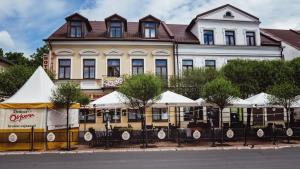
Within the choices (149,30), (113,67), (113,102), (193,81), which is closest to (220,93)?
(113,102)

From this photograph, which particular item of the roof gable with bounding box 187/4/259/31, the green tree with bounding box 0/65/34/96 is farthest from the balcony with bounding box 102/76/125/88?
the roof gable with bounding box 187/4/259/31

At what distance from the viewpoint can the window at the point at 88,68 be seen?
27781 mm

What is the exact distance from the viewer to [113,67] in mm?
28188

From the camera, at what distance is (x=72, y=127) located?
714 inches

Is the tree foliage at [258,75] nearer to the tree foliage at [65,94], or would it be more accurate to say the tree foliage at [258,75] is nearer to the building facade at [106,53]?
the building facade at [106,53]

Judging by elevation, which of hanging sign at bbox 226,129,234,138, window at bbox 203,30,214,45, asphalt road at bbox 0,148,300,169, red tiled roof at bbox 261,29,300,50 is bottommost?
asphalt road at bbox 0,148,300,169

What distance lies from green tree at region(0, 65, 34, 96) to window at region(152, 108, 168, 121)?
11.2 metres

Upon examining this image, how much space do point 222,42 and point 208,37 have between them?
1.42 meters

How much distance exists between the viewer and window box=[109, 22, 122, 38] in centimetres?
2856

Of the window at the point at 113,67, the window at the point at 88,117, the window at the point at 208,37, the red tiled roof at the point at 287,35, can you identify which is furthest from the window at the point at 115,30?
the red tiled roof at the point at 287,35

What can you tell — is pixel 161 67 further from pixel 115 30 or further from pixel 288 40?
pixel 288 40

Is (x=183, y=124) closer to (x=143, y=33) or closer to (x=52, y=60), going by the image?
(x=143, y=33)

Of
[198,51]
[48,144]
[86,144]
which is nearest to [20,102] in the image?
[48,144]

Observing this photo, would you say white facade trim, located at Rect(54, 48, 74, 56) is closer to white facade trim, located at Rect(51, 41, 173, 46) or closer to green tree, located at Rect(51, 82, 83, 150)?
white facade trim, located at Rect(51, 41, 173, 46)
